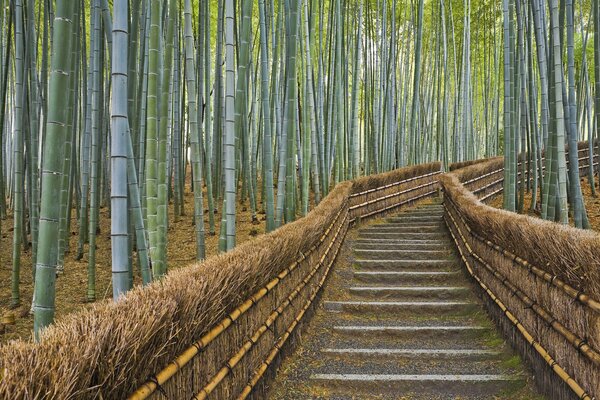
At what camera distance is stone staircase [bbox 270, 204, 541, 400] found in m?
2.57

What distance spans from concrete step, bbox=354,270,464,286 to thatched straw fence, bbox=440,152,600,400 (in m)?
0.72

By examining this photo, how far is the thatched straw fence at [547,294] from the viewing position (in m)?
1.85

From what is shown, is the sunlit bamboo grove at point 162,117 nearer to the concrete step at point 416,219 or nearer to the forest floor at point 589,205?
the forest floor at point 589,205

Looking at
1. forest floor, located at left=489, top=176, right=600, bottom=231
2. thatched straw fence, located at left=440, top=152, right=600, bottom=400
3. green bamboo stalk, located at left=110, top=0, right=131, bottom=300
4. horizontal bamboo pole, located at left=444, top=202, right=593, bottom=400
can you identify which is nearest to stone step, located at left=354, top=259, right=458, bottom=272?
horizontal bamboo pole, located at left=444, top=202, right=593, bottom=400

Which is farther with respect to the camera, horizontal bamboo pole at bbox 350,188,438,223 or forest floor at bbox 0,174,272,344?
horizontal bamboo pole at bbox 350,188,438,223

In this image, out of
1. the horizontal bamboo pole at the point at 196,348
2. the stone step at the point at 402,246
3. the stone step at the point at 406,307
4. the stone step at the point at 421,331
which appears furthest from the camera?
the stone step at the point at 402,246

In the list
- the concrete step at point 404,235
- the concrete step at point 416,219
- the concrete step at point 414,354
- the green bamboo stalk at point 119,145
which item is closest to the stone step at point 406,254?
the concrete step at point 404,235

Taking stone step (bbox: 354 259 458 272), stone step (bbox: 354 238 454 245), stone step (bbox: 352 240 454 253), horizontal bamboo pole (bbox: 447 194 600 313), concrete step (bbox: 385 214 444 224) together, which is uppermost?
concrete step (bbox: 385 214 444 224)

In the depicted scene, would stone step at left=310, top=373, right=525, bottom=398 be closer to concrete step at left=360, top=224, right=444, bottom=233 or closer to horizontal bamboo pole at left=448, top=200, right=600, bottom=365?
horizontal bamboo pole at left=448, top=200, right=600, bottom=365

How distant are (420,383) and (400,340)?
2.29ft

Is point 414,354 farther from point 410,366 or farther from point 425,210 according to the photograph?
point 425,210

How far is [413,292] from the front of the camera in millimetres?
4059

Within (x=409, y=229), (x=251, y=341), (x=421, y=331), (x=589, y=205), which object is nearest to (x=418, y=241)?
(x=409, y=229)

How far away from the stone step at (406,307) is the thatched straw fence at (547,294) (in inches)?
8.1
